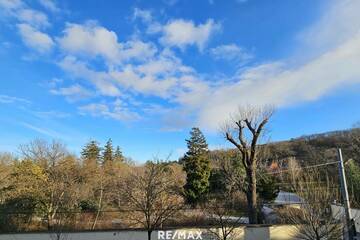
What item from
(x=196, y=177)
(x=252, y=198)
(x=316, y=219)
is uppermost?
(x=196, y=177)

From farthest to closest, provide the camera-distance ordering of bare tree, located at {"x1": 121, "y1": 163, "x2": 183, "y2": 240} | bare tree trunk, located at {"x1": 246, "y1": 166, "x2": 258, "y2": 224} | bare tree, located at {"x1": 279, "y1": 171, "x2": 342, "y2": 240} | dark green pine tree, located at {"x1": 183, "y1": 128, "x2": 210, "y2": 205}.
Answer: dark green pine tree, located at {"x1": 183, "y1": 128, "x2": 210, "y2": 205} → bare tree trunk, located at {"x1": 246, "y1": 166, "x2": 258, "y2": 224} → bare tree, located at {"x1": 121, "y1": 163, "x2": 183, "y2": 240} → bare tree, located at {"x1": 279, "y1": 171, "x2": 342, "y2": 240}

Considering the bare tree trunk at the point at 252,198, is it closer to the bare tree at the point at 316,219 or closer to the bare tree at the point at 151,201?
the bare tree at the point at 151,201

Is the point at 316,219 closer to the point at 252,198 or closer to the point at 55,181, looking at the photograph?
the point at 252,198

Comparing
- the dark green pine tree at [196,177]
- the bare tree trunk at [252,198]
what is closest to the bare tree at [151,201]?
the bare tree trunk at [252,198]

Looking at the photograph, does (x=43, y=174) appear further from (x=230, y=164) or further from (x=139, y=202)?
(x=230, y=164)

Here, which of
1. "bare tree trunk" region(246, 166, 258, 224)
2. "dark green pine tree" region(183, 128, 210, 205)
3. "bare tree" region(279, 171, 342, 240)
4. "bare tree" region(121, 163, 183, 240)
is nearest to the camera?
"bare tree" region(279, 171, 342, 240)

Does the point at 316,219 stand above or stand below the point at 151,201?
below

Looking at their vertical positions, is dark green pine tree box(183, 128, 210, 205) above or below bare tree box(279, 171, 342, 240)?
above

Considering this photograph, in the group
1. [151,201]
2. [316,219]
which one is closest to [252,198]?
[151,201]

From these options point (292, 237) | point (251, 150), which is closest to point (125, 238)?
point (292, 237)

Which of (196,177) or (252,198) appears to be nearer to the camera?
(252,198)

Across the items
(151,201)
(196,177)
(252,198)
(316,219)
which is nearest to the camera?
(316,219)

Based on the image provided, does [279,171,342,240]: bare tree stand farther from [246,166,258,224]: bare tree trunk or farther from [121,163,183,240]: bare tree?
[121,163,183,240]: bare tree

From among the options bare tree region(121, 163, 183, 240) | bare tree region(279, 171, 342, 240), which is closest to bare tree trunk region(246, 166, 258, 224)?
bare tree region(121, 163, 183, 240)
